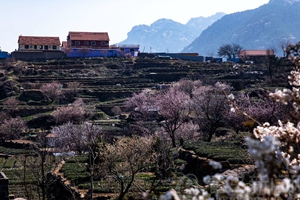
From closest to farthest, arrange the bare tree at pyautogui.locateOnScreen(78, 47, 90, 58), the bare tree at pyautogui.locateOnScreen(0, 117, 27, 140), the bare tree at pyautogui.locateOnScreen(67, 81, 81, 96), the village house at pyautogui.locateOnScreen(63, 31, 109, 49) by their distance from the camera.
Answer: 1. the bare tree at pyautogui.locateOnScreen(0, 117, 27, 140)
2. the bare tree at pyautogui.locateOnScreen(67, 81, 81, 96)
3. the bare tree at pyautogui.locateOnScreen(78, 47, 90, 58)
4. the village house at pyautogui.locateOnScreen(63, 31, 109, 49)

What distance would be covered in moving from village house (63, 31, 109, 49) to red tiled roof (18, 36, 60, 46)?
315cm

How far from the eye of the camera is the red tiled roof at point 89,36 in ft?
323

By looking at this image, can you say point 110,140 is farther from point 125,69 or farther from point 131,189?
point 125,69

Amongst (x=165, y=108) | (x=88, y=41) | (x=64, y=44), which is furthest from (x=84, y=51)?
(x=165, y=108)

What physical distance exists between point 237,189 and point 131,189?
21339 millimetres

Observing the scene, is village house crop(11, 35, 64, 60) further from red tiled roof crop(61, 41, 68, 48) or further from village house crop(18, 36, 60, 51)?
red tiled roof crop(61, 41, 68, 48)

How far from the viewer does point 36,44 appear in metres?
93.2

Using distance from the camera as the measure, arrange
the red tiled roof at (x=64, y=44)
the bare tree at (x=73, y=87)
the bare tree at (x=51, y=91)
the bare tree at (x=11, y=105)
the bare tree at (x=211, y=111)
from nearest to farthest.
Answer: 1. the bare tree at (x=211, y=111)
2. the bare tree at (x=11, y=105)
3. the bare tree at (x=51, y=91)
4. the bare tree at (x=73, y=87)
5. the red tiled roof at (x=64, y=44)

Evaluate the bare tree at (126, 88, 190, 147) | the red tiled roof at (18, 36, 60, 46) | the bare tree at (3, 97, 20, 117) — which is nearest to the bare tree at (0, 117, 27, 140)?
the bare tree at (3, 97, 20, 117)

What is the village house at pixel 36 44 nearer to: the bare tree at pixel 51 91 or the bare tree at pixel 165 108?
the bare tree at pixel 51 91

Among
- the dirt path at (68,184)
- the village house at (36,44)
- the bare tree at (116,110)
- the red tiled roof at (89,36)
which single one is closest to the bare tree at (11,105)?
the bare tree at (116,110)

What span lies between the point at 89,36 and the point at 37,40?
10283 mm

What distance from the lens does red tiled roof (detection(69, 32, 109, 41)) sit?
→ 323 ft

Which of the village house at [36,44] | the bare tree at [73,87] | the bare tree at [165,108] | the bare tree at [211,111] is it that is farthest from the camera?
the village house at [36,44]
